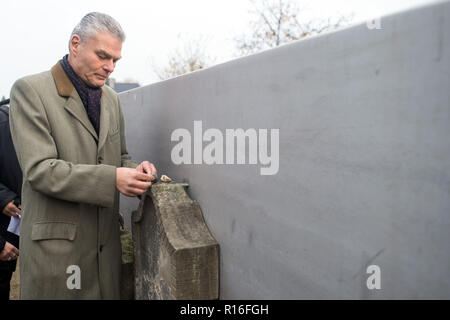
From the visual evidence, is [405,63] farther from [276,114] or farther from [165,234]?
[165,234]

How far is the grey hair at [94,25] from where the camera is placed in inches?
81.6

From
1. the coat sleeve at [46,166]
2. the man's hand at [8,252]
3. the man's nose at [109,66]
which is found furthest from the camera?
the man's hand at [8,252]

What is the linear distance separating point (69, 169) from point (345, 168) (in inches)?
57.9

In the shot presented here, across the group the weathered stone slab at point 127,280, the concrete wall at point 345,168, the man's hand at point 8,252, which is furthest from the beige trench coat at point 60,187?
the concrete wall at point 345,168

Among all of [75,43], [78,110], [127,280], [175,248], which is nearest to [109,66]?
[75,43]

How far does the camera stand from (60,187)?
194 cm

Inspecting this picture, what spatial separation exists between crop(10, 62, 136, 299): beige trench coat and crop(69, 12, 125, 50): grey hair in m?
0.28

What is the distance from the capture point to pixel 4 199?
2.52 meters

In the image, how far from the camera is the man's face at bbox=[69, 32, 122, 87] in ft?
6.87

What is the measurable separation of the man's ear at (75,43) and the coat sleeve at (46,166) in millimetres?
337

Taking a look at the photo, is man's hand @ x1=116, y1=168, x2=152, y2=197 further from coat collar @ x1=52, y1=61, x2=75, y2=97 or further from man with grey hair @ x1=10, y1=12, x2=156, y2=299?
coat collar @ x1=52, y1=61, x2=75, y2=97

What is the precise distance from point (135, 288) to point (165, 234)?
1.03 metres

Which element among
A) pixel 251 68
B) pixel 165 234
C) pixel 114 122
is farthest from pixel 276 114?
pixel 114 122

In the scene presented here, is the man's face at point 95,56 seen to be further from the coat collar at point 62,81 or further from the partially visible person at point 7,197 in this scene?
the partially visible person at point 7,197
